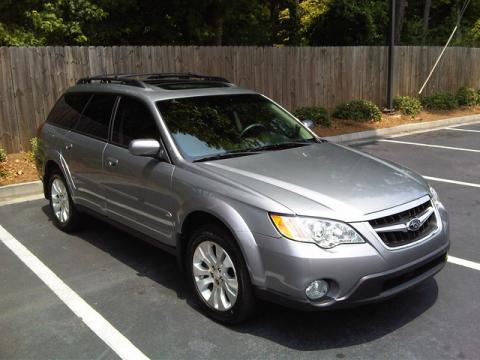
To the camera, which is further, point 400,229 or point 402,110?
point 402,110

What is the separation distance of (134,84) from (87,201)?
1282 mm

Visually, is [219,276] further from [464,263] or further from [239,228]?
[464,263]

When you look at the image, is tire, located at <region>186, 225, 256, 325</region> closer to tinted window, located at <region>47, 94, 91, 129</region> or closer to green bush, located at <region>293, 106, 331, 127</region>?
tinted window, located at <region>47, 94, 91, 129</region>

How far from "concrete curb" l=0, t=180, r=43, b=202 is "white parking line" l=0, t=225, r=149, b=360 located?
6.57 ft

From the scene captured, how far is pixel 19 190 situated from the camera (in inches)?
307

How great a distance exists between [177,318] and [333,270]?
4.41 ft

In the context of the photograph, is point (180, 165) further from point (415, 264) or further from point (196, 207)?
point (415, 264)

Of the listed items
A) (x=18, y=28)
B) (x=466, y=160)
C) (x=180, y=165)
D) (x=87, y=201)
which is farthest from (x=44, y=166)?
(x=18, y=28)

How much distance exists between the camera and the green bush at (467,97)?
1714 centimetres

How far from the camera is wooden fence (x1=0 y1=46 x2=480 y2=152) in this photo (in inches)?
371

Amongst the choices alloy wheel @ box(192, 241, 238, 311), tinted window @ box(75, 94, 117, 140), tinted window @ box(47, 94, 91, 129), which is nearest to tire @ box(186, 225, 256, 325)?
alloy wheel @ box(192, 241, 238, 311)

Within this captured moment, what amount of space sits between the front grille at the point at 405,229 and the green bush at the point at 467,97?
14.7 metres

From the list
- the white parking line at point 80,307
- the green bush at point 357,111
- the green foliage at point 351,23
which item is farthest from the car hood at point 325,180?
the green foliage at point 351,23

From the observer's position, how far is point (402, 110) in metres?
15.2
